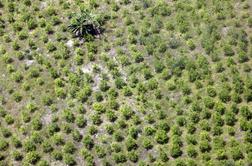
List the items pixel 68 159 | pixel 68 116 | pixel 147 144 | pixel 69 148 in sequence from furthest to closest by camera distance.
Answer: pixel 68 116 < pixel 69 148 < pixel 147 144 < pixel 68 159

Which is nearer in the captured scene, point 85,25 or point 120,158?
point 120,158

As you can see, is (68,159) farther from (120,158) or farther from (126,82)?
(126,82)

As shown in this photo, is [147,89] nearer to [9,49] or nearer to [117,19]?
[117,19]

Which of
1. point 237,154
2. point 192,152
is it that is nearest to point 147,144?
point 192,152

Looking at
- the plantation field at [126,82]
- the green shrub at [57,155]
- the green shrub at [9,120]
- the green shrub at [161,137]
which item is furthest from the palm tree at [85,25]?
the green shrub at [161,137]

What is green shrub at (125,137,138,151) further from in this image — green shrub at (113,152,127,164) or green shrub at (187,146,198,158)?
green shrub at (187,146,198,158)

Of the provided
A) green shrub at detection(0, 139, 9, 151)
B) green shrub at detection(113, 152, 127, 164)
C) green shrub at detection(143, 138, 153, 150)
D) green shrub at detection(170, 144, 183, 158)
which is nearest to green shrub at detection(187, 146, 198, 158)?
green shrub at detection(170, 144, 183, 158)
